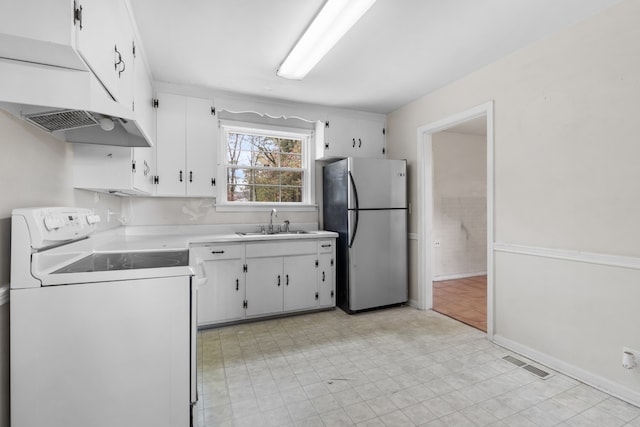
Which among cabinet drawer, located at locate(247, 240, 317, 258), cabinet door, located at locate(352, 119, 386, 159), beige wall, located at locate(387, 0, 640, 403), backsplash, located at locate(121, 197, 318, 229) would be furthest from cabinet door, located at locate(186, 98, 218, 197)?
beige wall, located at locate(387, 0, 640, 403)

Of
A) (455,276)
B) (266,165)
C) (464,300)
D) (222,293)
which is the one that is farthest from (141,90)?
(455,276)

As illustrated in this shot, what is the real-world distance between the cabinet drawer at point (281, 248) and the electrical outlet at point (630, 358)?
255 centimetres

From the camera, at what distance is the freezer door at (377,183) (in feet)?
11.2

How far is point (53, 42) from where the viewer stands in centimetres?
107

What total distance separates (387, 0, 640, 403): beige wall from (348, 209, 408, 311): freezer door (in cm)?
113

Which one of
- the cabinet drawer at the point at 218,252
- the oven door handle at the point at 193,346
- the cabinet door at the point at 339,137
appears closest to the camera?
the oven door handle at the point at 193,346

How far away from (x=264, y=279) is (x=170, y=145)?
1710 mm

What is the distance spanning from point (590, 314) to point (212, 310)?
307 centimetres

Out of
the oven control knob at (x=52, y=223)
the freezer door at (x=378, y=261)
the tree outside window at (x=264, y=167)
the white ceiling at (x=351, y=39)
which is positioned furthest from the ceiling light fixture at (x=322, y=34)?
the oven control knob at (x=52, y=223)

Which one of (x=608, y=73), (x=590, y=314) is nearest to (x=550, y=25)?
(x=608, y=73)

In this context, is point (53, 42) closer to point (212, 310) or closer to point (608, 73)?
point (212, 310)

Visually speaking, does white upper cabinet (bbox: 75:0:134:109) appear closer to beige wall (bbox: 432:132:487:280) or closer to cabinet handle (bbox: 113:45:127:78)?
cabinet handle (bbox: 113:45:127:78)

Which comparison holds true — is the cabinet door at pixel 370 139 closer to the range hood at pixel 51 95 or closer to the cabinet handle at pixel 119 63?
the cabinet handle at pixel 119 63

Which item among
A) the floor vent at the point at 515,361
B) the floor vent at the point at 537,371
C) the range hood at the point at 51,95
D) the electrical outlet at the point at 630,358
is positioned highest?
the range hood at the point at 51,95
